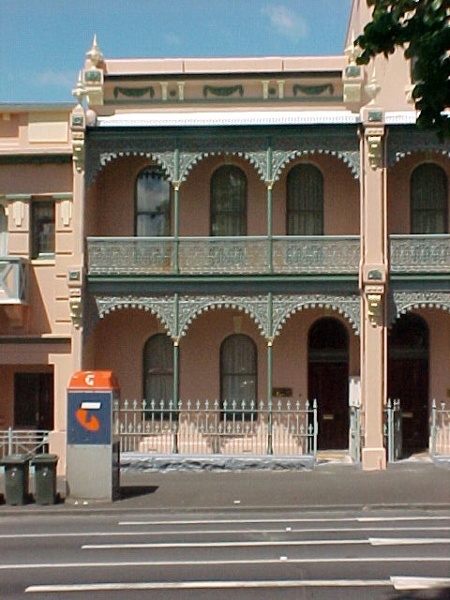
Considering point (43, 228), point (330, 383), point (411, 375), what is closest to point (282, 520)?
point (330, 383)

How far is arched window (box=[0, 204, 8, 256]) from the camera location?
22.5 metres

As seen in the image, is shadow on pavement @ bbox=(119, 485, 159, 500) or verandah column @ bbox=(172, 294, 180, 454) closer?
shadow on pavement @ bbox=(119, 485, 159, 500)

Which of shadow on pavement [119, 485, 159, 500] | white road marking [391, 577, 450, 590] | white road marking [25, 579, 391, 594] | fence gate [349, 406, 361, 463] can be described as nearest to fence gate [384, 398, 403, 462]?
fence gate [349, 406, 361, 463]

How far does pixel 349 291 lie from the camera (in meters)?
20.9

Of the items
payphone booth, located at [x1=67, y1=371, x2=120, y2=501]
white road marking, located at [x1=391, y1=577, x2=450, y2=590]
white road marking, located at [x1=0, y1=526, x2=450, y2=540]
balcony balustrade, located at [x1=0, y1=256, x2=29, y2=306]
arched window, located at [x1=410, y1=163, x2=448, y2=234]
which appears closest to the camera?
white road marking, located at [x1=391, y1=577, x2=450, y2=590]

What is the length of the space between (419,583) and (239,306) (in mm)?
11528

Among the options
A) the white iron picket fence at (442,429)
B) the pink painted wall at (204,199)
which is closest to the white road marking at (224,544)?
the white iron picket fence at (442,429)

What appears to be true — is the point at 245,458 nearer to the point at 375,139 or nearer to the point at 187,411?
A: the point at 187,411

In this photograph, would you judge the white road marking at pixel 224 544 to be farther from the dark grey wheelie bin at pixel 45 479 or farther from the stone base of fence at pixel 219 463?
the stone base of fence at pixel 219 463

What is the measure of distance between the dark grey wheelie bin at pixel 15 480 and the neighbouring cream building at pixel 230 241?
4.54m

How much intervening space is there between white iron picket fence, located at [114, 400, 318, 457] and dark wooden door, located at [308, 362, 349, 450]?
448 millimetres

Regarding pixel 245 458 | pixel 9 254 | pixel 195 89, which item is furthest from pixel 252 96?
pixel 245 458

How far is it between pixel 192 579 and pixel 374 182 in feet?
39.8

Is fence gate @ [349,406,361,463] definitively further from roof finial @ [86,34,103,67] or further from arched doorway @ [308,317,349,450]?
roof finial @ [86,34,103,67]
